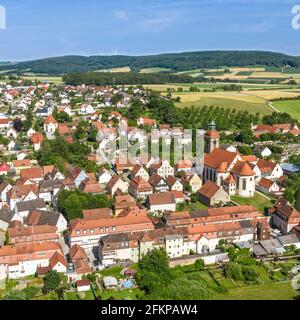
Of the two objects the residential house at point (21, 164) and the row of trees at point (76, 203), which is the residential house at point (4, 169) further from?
the row of trees at point (76, 203)

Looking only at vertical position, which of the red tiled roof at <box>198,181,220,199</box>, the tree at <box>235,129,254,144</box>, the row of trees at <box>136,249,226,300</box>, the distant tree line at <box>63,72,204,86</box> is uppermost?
the distant tree line at <box>63,72,204,86</box>

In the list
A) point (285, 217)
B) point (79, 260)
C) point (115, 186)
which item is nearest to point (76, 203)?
point (79, 260)

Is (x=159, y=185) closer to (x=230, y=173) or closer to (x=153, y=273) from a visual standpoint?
(x=230, y=173)

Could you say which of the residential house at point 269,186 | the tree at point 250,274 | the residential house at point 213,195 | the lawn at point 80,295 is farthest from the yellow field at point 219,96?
the lawn at point 80,295

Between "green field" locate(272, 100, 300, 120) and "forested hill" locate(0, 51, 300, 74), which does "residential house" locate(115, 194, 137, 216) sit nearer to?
"green field" locate(272, 100, 300, 120)

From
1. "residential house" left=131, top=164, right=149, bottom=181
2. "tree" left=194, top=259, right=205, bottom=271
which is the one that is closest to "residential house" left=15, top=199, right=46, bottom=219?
"residential house" left=131, top=164, right=149, bottom=181
